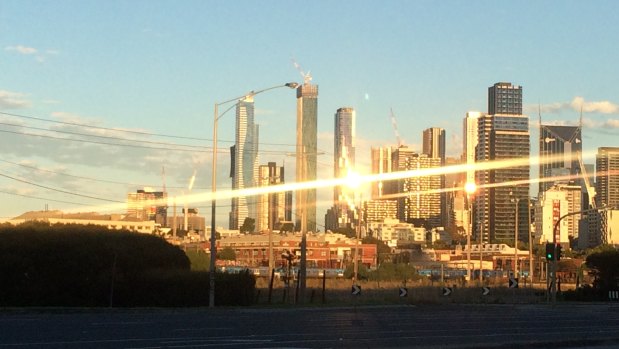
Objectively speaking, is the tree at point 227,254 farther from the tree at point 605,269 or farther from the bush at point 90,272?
the bush at point 90,272

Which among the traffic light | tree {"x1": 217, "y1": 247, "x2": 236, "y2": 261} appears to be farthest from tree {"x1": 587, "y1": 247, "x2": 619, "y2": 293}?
tree {"x1": 217, "y1": 247, "x2": 236, "y2": 261}

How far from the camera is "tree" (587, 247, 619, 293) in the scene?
263 feet

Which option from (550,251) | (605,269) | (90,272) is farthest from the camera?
(605,269)

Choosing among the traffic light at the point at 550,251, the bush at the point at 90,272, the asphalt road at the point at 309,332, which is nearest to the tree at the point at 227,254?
the bush at the point at 90,272

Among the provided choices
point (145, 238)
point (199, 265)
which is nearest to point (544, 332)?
point (145, 238)

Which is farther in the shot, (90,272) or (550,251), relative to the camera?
(550,251)

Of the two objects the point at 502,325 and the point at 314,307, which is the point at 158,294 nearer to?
the point at 314,307

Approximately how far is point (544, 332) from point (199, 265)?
168 ft

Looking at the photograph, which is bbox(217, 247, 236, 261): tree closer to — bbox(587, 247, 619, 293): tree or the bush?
bbox(587, 247, 619, 293): tree

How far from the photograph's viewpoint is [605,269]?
82.7m

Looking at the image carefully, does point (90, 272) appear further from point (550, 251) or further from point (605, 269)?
point (605, 269)

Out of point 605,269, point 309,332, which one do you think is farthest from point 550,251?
point 309,332

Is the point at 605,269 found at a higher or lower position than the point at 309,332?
higher

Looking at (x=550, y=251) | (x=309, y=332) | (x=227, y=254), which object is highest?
(x=550, y=251)
